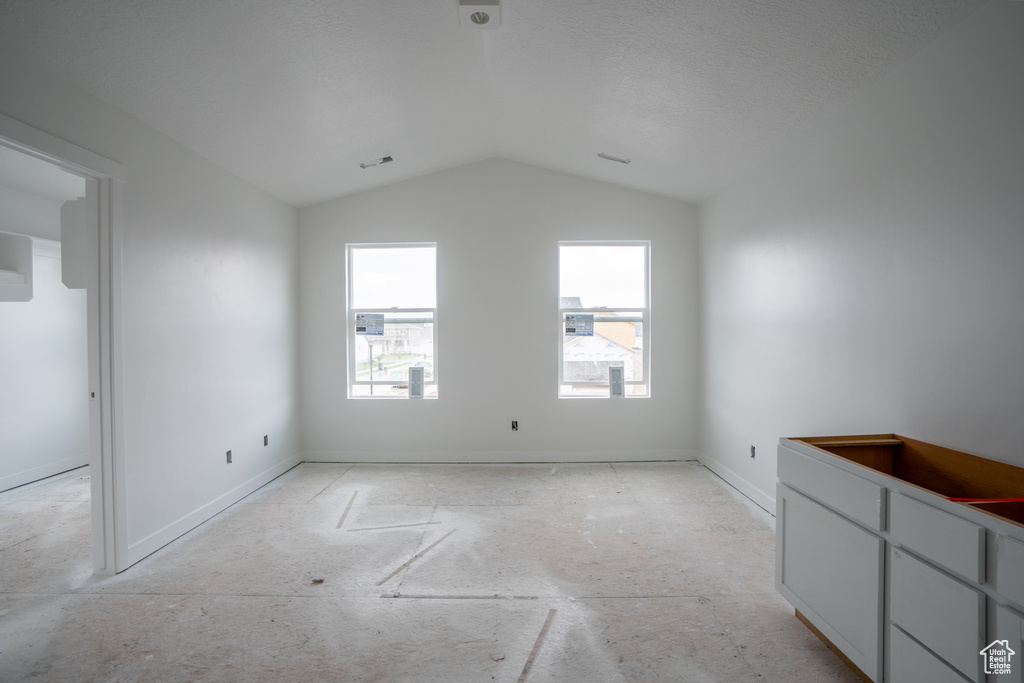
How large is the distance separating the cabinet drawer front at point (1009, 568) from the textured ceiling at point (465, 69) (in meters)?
2.07

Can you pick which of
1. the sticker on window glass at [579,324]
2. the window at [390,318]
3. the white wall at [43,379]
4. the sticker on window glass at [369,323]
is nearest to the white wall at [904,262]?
the sticker on window glass at [579,324]

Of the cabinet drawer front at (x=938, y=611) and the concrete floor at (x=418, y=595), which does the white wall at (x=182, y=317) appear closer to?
the concrete floor at (x=418, y=595)

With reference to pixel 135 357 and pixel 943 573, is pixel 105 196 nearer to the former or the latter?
pixel 135 357

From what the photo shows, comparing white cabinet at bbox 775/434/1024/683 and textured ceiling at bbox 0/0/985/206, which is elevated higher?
textured ceiling at bbox 0/0/985/206

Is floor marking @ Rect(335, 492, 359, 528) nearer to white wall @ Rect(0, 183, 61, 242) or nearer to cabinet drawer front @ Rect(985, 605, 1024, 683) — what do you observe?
cabinet drawer front @ Rect(985, 605, 1024, 683)

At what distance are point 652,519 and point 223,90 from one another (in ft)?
13.0

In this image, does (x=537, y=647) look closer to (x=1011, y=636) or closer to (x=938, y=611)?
(x=938, y=611)

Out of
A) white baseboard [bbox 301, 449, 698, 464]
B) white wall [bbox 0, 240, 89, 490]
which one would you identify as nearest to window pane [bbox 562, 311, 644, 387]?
white baseboard [bbox 301, 449, 698, 464]

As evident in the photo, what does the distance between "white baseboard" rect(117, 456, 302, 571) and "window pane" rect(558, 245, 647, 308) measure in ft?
11.0

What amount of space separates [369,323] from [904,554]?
4.51 metres

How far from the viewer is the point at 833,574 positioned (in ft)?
6.07

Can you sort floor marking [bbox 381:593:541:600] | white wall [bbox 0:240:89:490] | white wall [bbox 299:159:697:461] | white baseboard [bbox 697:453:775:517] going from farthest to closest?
white wall [bbox 299:159:697:461]
white wall [bbox 0:240:89:490]
white baseboard [bbox 697:453:775:517]
floor marking [bbox 381:593:541:600]

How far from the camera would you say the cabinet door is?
5.41 ft

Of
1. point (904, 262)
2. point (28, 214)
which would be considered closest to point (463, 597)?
point (904, 262)
